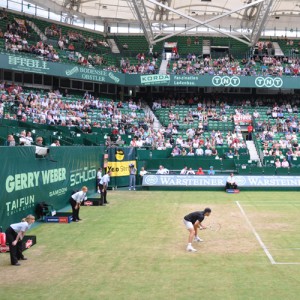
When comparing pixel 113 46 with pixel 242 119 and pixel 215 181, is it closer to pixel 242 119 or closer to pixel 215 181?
pixel 242 119

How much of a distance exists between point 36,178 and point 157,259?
8342mm

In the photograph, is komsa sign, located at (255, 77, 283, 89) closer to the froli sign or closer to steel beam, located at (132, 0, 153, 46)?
the froli sign

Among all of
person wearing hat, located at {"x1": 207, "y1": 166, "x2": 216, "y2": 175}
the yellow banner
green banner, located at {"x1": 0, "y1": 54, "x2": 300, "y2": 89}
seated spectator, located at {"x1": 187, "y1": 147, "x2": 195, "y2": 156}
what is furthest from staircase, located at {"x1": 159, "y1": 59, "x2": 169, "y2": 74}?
the yellow banner

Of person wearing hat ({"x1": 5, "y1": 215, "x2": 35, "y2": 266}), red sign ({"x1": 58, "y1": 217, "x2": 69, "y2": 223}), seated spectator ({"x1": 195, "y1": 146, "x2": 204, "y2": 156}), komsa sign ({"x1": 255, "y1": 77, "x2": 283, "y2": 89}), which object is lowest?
red sign ({"x1": 58, "y1": 217, "x2": 69, "y2": 223})

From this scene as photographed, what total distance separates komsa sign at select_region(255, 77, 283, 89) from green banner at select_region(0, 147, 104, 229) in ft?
91.4

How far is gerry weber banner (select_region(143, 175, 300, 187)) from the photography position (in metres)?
34.0

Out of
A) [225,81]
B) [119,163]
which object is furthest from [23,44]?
[225,81]

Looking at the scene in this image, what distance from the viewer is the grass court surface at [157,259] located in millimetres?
10477

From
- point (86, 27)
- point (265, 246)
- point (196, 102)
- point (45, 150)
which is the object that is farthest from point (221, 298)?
point (86, 27)

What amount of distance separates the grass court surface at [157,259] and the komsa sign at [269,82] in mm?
31104

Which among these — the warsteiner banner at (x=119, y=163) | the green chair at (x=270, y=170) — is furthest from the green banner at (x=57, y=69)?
the green chair at (x=270, y=170)

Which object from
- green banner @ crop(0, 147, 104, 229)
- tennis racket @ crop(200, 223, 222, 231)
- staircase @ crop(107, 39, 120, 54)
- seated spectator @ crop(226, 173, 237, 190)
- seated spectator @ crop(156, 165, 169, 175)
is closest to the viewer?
green banner @ crop(0, 147, 104, 229)

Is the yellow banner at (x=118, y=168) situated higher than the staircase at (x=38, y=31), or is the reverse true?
the staircase at (x=38, y=31)

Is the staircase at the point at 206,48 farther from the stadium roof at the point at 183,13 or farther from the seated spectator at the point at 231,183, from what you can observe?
the seated spectator at the point at 231,183
